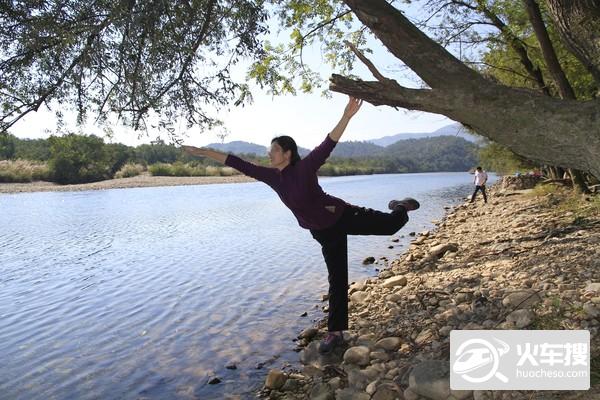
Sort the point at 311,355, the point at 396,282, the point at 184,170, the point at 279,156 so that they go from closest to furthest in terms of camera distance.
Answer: the point at 279,156, the point at 311,355, the point at 396,282, the point at 184,170

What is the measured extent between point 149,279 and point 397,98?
10167mm

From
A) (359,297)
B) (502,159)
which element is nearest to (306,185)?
(359,297)

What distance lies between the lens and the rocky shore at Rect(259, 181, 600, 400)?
162 inches

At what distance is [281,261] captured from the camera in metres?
13.7

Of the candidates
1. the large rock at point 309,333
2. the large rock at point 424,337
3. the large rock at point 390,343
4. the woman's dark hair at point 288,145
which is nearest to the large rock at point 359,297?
the large rock at point 309,333

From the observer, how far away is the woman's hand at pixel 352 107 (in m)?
4.15

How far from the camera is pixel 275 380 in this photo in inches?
215

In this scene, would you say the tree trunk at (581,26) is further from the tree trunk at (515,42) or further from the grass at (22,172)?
the grass at (22,172)

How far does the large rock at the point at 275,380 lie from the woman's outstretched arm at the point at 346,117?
3121 mm

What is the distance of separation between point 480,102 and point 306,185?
1860 mm

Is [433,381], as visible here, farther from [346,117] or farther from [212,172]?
[212,172]

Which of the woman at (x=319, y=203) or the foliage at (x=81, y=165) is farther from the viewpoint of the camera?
the foliage at (x=81, y=165)

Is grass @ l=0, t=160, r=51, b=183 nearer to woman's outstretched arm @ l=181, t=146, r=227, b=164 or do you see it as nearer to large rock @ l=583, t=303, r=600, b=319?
woman's outstretched arm @ l=181, t=146, r=227, b=164

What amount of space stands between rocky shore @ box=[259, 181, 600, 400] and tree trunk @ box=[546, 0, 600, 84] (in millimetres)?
2480
